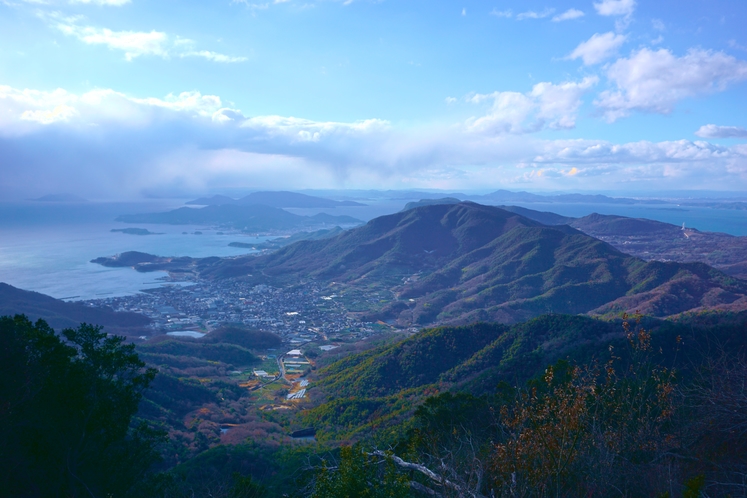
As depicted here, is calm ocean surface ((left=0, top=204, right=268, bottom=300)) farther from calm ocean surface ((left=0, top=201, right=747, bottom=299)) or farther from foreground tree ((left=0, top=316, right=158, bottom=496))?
foreground tree ((left=0, top=316, right=158, bottom=496))

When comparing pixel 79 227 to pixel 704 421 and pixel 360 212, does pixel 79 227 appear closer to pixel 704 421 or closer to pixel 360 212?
pixel 360 212

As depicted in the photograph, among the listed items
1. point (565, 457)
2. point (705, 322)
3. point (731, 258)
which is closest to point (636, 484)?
point (565, 457)

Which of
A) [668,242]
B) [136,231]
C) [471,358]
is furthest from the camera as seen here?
[136,231]

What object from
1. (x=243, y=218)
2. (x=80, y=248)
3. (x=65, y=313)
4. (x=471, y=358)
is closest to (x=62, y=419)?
(x=471, y=358)

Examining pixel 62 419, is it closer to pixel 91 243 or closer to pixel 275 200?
pixel 91 243

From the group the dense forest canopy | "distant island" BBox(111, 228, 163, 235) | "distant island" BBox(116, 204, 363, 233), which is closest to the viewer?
the dense forest canopy

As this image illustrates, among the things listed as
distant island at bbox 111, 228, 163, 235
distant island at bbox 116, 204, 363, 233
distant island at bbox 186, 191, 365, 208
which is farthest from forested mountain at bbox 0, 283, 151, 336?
distant island at bbox 186, 191, 365, 208
